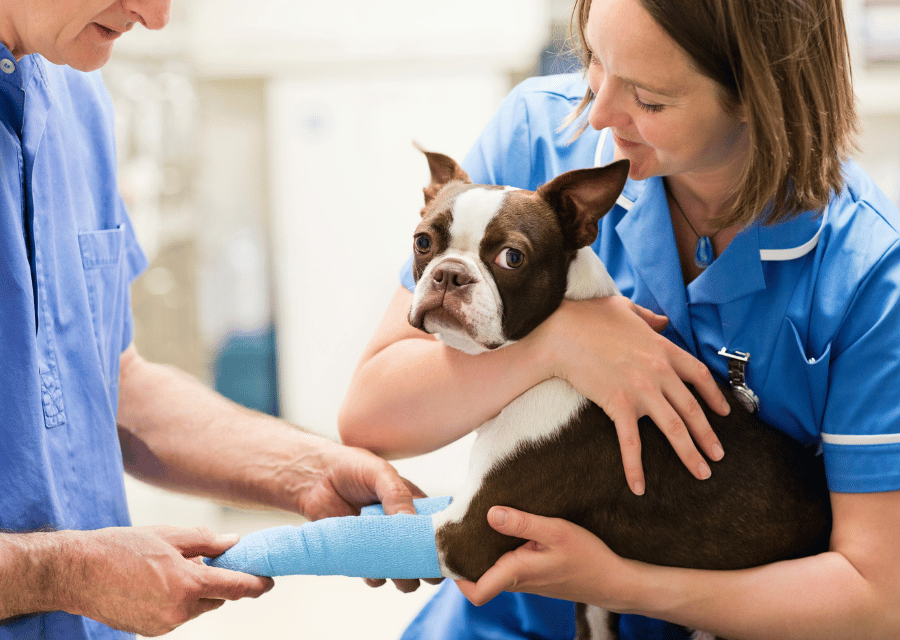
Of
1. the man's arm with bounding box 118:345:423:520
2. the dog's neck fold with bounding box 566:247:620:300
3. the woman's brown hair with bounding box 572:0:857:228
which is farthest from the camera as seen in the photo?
the man's arm with bounding box 118:345:423:520

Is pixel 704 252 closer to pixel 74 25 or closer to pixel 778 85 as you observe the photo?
pixel 778 85

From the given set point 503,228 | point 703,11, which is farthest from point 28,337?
point 703,11

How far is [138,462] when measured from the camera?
137 cm

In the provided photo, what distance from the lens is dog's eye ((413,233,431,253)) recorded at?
111 cm

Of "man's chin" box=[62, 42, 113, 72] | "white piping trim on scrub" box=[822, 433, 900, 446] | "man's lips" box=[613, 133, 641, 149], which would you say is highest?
"man's chin" box=[62, 42, 113, 72]

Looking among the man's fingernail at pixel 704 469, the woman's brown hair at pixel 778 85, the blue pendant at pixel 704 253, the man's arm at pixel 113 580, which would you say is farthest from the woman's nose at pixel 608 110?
the man's arm at pixel 113 580

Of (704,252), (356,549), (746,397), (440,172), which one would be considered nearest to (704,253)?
(704,252)

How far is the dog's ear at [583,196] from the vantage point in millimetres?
1013

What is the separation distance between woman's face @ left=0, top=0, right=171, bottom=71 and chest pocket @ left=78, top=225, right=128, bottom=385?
28cm

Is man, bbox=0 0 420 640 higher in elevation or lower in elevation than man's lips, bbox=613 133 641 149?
lower

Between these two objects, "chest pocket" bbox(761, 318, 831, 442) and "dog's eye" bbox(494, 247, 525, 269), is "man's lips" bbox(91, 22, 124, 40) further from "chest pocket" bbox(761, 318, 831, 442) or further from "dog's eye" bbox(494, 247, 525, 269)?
"chest pocket" bbox(761, 318, 831, 442)

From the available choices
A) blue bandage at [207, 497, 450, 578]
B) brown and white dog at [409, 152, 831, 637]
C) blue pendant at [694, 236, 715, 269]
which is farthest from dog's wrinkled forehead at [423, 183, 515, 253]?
blue bandage at [207, 497, 450, 578]

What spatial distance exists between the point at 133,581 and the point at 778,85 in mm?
1034

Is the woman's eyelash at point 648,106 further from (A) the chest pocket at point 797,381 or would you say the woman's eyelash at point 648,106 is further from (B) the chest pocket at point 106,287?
(B) the chest pocket at point 106,287
